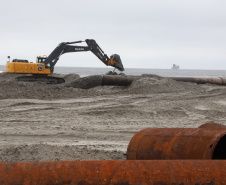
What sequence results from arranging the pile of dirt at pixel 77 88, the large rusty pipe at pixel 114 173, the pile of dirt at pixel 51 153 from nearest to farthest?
the large rusty pipe at pixel 114 173
the pile of dirt at pixel 51 153
the pile of dirt at pixel 77 88

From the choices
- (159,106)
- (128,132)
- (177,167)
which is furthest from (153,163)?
(159,106)

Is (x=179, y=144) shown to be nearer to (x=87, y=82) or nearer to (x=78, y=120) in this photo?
(x=78, y=120)

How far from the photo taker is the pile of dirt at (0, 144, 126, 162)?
5.02 m

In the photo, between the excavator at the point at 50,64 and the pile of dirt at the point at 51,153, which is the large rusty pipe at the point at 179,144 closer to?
the pile of dirt at the point at 51,153

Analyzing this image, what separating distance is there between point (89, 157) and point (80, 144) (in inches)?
35.6

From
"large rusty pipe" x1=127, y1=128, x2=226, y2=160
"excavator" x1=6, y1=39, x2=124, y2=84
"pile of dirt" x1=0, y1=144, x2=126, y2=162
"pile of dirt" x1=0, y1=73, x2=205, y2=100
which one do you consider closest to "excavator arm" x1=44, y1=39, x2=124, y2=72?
"excavator" x1=6, y1=39, x2=124, y2=84

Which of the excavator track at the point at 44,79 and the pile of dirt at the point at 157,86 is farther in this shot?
the excavator track at the point at 44,79

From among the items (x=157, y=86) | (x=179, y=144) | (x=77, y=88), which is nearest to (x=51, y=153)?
(x=179, y=144)

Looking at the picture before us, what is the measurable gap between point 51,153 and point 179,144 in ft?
7.43

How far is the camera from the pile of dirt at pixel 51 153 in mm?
5016

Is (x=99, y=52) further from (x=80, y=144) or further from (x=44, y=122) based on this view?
(x=80, y=144)

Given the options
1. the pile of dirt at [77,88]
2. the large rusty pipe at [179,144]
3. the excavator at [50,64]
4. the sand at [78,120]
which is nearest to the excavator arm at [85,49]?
the excavator at [50,64]

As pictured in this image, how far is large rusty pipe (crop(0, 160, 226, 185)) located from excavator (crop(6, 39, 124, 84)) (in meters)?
18.6

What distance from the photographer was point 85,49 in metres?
22.2
